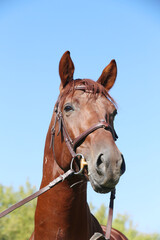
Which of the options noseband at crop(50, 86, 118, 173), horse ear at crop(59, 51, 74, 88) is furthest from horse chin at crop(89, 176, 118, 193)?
horse ear at crop(59, 51, 74, 88)

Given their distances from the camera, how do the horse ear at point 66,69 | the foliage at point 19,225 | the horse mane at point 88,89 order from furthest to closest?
the foliage at point 19,225 → the horse ear at point 66,69 → the horse mane at point 88,89

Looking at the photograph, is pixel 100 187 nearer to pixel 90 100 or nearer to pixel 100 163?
pixel 100 163

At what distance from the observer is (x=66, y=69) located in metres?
3.91

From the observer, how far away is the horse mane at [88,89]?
3619 mm

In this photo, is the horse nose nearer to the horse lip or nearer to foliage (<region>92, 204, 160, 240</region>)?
the horse lip

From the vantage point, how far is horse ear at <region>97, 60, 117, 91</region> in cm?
420

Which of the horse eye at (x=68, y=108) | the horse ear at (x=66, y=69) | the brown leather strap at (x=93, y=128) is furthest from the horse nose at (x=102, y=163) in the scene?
the horse ear at (x=66, y=69)

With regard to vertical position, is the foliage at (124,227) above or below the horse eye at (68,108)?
below

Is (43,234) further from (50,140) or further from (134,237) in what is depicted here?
(134,237)

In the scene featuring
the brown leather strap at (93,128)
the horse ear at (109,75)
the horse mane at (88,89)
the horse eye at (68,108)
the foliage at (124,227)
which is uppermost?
the horse ear at (109,75)

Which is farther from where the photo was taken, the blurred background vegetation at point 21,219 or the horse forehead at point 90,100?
the blurred background vegetation at point 21,219

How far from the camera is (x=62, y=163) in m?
3.52

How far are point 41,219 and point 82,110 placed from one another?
4.64ft

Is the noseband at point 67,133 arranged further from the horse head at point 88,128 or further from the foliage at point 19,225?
the foliage at point 19,225
